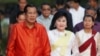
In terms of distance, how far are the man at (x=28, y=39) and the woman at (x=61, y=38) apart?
13.6 inches

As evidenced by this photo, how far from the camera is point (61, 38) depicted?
8133 mm

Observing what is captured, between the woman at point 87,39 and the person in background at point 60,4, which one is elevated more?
the person in background at point 60,4

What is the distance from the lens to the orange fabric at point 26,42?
25.0 feet

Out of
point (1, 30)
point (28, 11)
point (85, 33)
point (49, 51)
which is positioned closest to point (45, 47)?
point (49, 51)

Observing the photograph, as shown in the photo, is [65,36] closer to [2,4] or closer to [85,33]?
[85,33]

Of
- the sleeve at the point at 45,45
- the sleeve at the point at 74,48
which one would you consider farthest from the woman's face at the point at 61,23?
the sleeve at the point at 45,45

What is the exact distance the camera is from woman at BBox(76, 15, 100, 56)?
8.63m

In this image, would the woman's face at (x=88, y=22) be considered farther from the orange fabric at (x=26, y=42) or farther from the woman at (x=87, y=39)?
the orange fabric at (x=26, y=42)

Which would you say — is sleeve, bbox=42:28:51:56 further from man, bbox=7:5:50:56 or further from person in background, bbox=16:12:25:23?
person in background, bbox=16:12:25:23

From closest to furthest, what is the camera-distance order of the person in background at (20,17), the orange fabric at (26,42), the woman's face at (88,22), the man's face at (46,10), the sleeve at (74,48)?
the orange fabric at (26,42) < the sleeve at (74,48) < the woman's face at (88,22) < the person in background at (20,17) < the man's face at (46,10)

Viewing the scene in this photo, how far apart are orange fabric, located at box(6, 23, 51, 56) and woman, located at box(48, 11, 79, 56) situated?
34 cm

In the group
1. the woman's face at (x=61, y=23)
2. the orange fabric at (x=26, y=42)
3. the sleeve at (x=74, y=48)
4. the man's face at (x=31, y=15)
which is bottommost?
the sleeve at (x=74, y=48)

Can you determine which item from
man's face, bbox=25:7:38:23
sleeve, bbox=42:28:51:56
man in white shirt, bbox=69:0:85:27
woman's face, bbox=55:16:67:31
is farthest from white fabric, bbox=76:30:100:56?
man in white shirt, bbox=69:0:85:27

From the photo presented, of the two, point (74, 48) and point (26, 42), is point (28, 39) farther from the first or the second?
point (74, 48)
